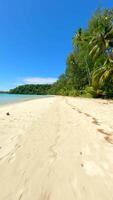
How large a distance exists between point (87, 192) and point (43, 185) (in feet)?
1.93

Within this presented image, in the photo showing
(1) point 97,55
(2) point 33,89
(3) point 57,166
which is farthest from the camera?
(2) point 33,89

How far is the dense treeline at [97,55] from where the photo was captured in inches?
876

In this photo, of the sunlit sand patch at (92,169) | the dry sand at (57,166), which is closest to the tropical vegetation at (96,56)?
the dry sand at (57,166)

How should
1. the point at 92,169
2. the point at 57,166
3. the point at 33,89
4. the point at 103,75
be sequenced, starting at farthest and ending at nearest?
the point at 33,89, the point at 103,75, the point at 57,166, the point at 92,169

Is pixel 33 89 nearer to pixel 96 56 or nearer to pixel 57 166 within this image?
pixel 96 56

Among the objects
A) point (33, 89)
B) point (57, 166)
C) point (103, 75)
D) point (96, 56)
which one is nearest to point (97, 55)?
point (96, 56)

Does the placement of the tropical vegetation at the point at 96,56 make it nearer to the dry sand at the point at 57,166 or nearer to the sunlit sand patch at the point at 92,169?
the dry sand at the point at 57,166

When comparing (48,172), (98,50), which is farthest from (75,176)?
(98,50)

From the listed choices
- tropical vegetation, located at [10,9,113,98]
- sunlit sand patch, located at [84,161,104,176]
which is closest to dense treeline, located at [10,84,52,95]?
tropical vegetation, located at [10,9,113,98]

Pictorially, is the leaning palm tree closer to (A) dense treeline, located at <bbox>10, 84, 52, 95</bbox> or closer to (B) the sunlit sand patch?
(B) the sunlit sand patch

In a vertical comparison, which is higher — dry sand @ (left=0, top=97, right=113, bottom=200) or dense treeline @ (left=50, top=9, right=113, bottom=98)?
dense treeline @ (left=50, top=9, right=113, bottom=98)

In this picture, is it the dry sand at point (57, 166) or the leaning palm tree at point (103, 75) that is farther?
the leaning palm tree at point (103, 75)

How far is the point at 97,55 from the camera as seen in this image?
76.7ft

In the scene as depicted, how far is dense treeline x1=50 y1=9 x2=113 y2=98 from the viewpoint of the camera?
73.0 feet
